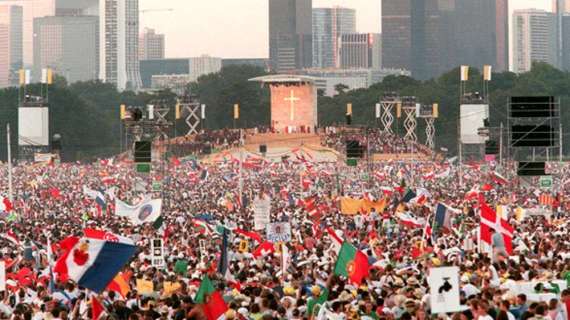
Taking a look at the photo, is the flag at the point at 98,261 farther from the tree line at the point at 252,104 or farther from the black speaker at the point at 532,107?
the tree line at the point at 252,104

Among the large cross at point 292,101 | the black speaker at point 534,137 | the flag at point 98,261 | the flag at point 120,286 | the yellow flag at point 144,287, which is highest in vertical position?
the large cross at point 292,101

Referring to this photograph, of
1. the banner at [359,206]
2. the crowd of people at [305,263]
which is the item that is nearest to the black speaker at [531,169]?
the crowd of people at [305,263]

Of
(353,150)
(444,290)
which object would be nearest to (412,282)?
(444,290)

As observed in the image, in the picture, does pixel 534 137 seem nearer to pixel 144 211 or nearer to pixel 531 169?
pixel 531 169

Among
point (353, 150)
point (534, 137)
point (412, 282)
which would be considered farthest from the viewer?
point (353, 150)

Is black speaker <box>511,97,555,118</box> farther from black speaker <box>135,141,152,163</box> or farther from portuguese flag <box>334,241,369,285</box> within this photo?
portuguese flag <box>334,241,369,285</box>

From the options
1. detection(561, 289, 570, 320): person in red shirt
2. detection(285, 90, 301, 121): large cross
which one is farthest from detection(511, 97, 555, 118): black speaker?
detection(285, 90, 301, 121): large cross
